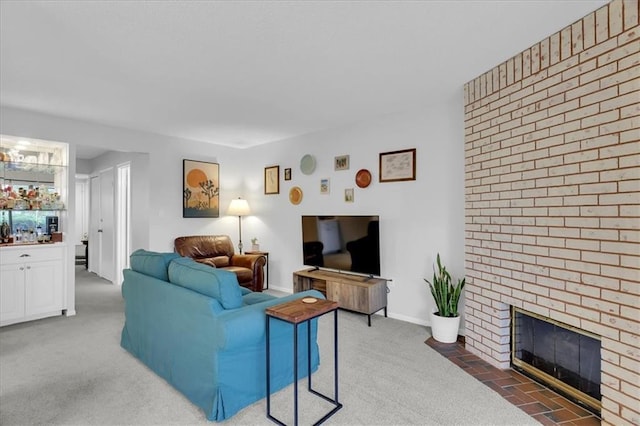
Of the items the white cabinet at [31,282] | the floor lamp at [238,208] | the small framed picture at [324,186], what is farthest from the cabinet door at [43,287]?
the small framed picture at [324,186]

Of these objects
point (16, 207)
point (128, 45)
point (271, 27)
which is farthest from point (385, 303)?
point (16, 207)

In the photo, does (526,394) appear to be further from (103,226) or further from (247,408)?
(103,226)

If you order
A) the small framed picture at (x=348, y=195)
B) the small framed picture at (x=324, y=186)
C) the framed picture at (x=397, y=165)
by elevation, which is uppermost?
the framed picture at (x=397, y=165)

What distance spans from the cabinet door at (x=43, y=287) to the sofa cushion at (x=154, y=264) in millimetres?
1919

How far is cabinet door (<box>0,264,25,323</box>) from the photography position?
362 centimetres

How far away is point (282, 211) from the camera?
17.5ft

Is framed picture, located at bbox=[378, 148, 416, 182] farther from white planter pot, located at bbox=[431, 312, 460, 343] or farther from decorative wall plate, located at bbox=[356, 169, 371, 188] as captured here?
white planter pot, located at bbox=[431, 312, 460, 343]

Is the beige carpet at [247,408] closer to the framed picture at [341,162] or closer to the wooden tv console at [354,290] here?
the wooden tv console at [354,290]

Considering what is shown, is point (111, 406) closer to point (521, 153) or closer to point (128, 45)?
point (128, 45)

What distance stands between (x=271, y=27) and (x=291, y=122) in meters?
2.23

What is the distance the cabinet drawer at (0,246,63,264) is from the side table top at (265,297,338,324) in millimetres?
3506

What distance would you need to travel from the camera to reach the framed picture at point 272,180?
5.38 m

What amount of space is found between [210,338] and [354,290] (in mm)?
2084

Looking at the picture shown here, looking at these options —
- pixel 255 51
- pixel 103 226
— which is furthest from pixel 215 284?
pixel 103 226
